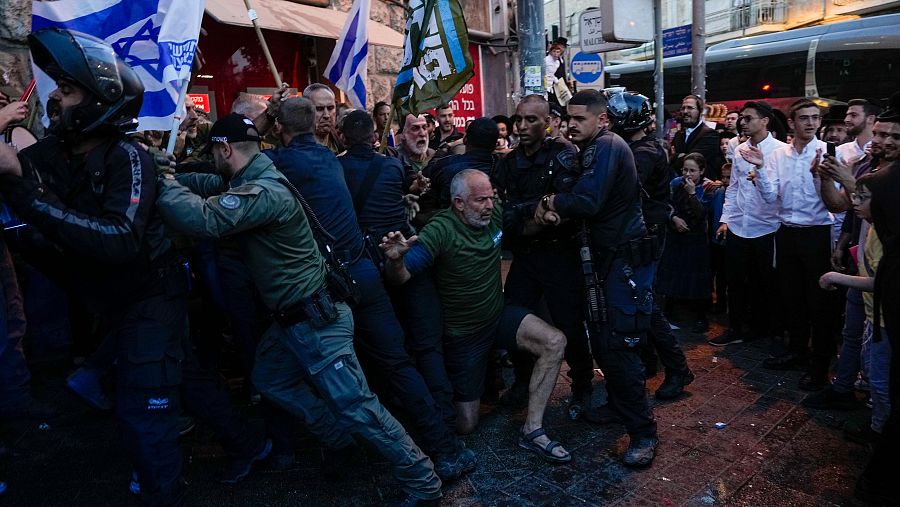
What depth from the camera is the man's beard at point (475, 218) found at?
4.14m

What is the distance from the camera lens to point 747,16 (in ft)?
98.9

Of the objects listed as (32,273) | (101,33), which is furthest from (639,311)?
(32,273)

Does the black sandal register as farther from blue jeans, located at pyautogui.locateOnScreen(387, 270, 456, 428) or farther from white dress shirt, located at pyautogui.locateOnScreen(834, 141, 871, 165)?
white dress shirt, located at pyautogui.locateOnScreen(834, 141, 871, 165)

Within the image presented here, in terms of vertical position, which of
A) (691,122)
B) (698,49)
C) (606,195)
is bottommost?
(606,195)

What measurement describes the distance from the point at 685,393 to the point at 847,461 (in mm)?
1211

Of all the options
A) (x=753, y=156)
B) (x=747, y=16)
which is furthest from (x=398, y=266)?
(x=747, y=16)

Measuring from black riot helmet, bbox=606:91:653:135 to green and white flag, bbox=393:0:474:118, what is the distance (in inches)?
41.3

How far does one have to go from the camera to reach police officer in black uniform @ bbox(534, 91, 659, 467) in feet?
12.9

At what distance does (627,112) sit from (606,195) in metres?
1.12

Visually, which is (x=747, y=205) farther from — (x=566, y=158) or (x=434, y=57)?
(x=434, y=57)

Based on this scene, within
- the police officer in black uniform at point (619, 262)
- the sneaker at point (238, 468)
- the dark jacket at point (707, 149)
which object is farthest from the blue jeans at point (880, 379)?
the dark jacket at point (707, 149)

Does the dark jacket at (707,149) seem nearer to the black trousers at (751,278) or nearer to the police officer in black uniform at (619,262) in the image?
the black trousers at (751,278)

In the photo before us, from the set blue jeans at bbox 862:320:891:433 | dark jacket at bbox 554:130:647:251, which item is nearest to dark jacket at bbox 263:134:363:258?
dark jacket at bbox 554:130:647:251

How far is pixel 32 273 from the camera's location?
5320 millimetres
